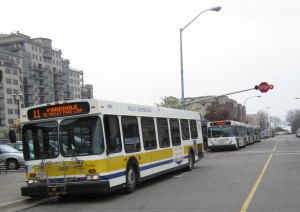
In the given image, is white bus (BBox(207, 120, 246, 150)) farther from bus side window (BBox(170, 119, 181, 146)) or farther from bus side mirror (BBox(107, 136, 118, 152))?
bus side mirror (BBox(107, 136, 118, 152))

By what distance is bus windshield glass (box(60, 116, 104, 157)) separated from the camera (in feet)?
33.2

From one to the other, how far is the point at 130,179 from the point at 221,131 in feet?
83.4

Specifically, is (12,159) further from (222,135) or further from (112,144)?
(222,135)

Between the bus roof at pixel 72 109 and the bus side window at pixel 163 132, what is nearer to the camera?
the bus roof at pixel 72 109

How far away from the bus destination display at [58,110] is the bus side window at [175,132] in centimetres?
577

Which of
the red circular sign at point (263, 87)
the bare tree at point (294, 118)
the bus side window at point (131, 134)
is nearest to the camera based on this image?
the bus side window at point (131, 134)

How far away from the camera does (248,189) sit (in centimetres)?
1104

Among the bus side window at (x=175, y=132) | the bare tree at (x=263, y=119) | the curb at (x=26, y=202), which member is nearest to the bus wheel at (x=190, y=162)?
the bus side window at (x=175, y=132)

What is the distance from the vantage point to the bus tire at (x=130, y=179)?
11.2 meters

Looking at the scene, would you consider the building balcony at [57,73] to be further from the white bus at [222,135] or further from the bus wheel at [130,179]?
the bus wheel at [130,179]

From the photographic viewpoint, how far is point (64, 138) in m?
10.4

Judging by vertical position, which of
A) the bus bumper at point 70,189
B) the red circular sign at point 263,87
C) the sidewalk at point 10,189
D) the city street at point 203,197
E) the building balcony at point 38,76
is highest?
the building balcony at point 38,76

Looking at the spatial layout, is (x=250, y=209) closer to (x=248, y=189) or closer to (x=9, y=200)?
(x=248, y=189)

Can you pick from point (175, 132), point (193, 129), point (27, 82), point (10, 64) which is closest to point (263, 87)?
point (193, 129)
